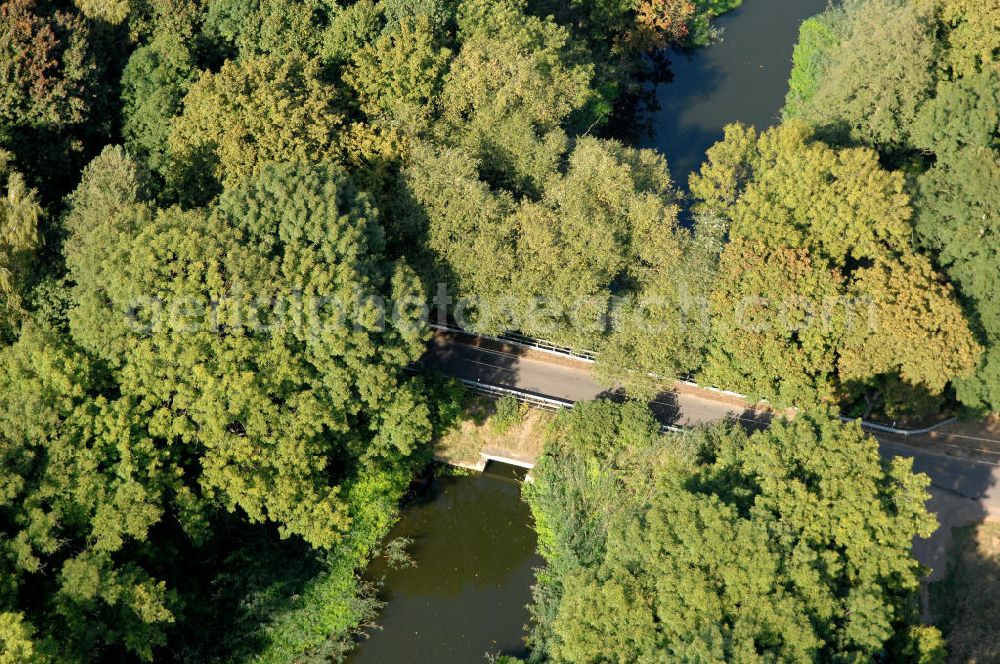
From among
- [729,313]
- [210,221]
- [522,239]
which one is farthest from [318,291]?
[729,313]

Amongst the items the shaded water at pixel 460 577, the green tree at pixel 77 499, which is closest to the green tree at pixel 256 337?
the green tree at pixel 77 499

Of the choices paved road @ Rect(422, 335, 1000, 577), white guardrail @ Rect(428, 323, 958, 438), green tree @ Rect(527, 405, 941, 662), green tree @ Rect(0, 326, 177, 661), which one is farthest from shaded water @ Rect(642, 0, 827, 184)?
green tree @ Rect(0, 326, 177, 661)

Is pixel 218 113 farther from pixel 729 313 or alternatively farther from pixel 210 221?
pixel 729 313

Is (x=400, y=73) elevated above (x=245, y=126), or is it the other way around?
(x=400, y=73)

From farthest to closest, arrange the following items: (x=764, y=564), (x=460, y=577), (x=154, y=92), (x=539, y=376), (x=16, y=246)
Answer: (x=154, y=92) → (x=539, y=376) → (x=460, y=577) → (x=16, y=246) → (x=764, y=564)

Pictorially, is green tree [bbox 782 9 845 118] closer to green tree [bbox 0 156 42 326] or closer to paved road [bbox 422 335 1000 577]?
paved road [bbox 422 335 1000 577]

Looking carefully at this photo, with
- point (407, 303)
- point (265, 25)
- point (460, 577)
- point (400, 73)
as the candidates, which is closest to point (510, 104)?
point (400, 73)

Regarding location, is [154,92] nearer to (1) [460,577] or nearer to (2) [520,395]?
(2) [520,395]
